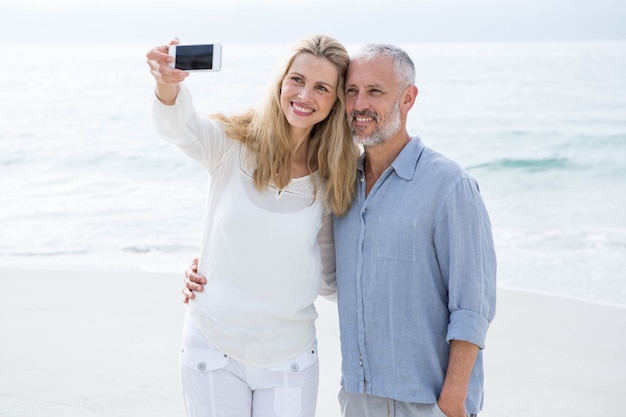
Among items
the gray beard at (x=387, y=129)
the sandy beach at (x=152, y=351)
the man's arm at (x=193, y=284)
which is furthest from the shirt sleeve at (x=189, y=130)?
the sandy beach at (x=152, y=351)

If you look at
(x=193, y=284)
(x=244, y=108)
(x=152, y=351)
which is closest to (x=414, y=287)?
(x=193, y=284)

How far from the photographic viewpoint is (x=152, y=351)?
18.0 ft

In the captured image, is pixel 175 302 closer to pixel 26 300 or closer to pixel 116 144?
pixel 26 300

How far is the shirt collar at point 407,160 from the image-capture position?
2.63 m

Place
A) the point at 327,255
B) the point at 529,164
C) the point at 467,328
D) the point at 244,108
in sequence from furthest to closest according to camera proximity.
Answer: the point at 529,164, the point at 244,108, the point at 327,255, the point at 467,328

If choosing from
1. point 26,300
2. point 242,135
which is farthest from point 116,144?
point 242,135

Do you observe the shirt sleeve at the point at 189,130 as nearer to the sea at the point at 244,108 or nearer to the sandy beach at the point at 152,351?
the sea at the point at 244,108

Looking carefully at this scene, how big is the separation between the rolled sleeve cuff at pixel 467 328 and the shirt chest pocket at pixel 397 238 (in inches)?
9.8

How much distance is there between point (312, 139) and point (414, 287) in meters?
0.79

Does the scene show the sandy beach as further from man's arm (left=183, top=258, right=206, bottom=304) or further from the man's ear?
the man's ear

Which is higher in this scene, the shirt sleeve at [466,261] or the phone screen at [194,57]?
the phone screen at [194,57]

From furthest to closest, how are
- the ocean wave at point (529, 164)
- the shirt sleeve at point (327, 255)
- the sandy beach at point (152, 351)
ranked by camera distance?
the ocean wave at point (529, 164), the sandy beach at point (152, 351), the shirt sleeve at point (327, 255)

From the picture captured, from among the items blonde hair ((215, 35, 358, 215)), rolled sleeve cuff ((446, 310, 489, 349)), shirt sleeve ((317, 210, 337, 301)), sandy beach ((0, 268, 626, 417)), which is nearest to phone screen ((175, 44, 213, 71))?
blonde hair ((215, 35, 358, 215))

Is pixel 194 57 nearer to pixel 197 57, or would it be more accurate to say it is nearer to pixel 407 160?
pixel 197 57
